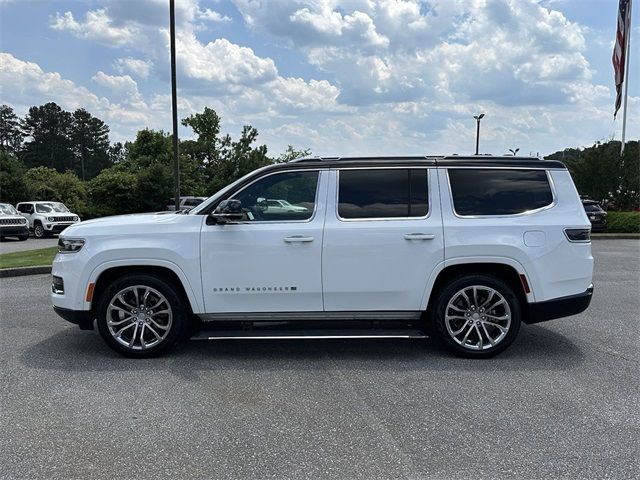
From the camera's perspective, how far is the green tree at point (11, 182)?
1190 inches

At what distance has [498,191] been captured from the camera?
515cm

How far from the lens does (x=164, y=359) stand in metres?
5.09

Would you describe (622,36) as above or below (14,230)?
above

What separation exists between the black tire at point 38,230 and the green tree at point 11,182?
968 cm

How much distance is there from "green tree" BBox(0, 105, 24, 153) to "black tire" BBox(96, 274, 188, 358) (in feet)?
327

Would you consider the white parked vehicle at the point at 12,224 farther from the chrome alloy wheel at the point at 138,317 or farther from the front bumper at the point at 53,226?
the chrome alloy wheel at the point at 138,317

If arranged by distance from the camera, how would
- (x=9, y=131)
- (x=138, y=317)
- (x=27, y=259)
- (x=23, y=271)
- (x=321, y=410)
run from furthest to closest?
(x=9, y=131), (x=27, y=259), (x=23, y=271), (x=138, y=317), (x=321, y=410)

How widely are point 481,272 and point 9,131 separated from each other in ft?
341

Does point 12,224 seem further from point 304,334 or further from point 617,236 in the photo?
point 617,236

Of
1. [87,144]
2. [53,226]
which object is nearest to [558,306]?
[53,226]

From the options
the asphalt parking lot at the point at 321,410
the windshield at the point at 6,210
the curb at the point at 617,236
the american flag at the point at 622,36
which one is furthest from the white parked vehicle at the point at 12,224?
the american flag at the point at 622,36

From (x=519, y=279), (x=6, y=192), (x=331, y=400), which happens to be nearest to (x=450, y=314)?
(x=519, y=279)

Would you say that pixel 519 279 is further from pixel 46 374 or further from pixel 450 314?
pixel 46 374

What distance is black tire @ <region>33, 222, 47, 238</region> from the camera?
22.7m
